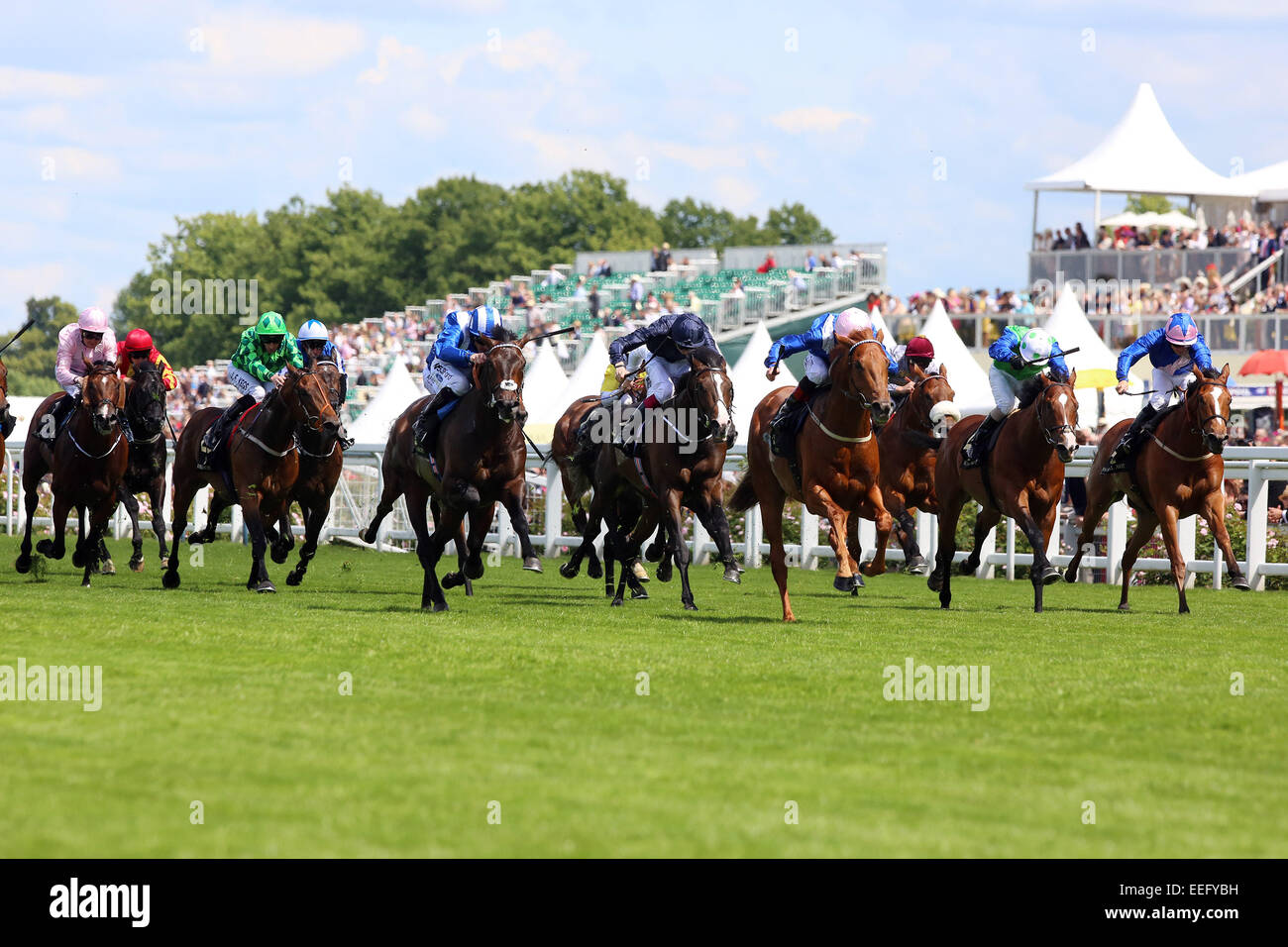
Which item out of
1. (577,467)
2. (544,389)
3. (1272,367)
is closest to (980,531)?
(577,467)

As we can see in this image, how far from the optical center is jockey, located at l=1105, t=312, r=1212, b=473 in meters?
13.7

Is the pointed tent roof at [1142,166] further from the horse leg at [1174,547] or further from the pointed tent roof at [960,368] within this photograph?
the horse leg at [1174,547]

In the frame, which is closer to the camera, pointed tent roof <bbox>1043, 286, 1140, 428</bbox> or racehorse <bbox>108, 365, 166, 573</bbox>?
racehorse <bbox>108, 365, 166, 573</bbox>

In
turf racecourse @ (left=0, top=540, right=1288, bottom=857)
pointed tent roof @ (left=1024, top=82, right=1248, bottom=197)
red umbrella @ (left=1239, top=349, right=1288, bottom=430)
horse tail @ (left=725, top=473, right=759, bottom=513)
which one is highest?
pointed tent roof @ (left=1024, top=82, right=1248, bottom=197)

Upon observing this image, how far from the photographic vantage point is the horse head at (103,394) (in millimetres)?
14102

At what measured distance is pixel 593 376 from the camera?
89.1 ft

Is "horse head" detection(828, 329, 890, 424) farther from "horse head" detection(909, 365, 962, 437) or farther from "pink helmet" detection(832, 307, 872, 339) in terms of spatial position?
"horse head" detection(909, 365, 962, 437)

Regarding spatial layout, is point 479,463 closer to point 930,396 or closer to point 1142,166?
point 930,396

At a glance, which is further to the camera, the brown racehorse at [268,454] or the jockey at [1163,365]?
the jockey at [1163,365]

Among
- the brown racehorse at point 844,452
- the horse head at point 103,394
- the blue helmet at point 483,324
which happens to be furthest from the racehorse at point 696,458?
the horse head at point 103,394

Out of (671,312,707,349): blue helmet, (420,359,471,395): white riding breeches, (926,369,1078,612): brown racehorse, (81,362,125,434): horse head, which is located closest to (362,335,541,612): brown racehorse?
(420,359,471,395): white riding breeches

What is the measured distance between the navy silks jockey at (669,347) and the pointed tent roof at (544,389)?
1421cm

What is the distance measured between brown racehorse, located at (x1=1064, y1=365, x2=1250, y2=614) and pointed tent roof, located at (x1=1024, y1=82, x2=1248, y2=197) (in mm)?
26274
